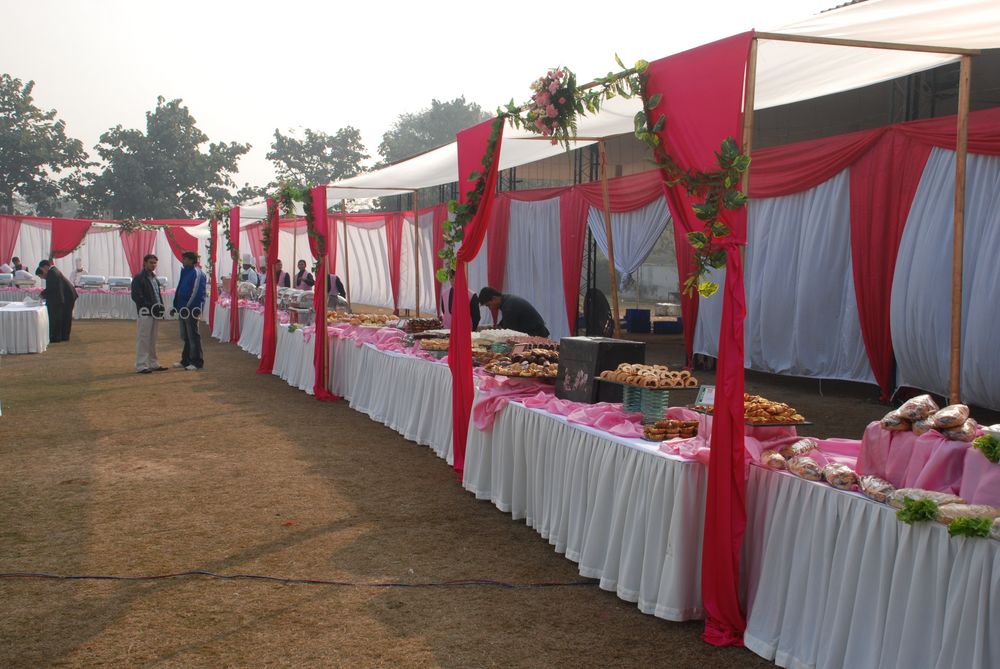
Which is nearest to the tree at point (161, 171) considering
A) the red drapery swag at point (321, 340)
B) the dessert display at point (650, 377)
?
the red drapery swag at point (321, 340)

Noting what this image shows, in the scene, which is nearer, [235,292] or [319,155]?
[235,292]

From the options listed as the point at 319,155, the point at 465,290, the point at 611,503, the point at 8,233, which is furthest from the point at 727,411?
the point at 319,155

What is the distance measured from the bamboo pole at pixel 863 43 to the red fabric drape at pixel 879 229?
4321 millimetres

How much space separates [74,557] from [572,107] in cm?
350

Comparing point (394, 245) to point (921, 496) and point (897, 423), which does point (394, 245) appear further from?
point (921, 496)

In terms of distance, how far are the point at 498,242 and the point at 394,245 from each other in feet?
20.3

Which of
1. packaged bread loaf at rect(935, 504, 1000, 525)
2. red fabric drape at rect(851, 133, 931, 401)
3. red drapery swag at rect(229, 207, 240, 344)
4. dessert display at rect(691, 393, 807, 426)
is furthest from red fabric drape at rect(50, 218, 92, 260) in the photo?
packaged bread loaf at rect(935, 504, 1000, 525)

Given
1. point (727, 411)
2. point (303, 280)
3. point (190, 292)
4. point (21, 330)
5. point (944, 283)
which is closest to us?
point (727, 411)

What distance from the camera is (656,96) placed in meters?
3.78

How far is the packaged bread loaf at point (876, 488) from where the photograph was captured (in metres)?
2.91

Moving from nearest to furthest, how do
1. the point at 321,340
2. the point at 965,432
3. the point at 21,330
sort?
the point at 965,432 < the point at 321,340 < the point at 21,330

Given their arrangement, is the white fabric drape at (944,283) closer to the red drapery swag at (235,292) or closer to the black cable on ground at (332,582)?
the black cable on ground at (332,582)

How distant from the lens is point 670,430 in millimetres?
4090

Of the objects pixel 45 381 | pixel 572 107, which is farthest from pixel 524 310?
pixel 45 381
